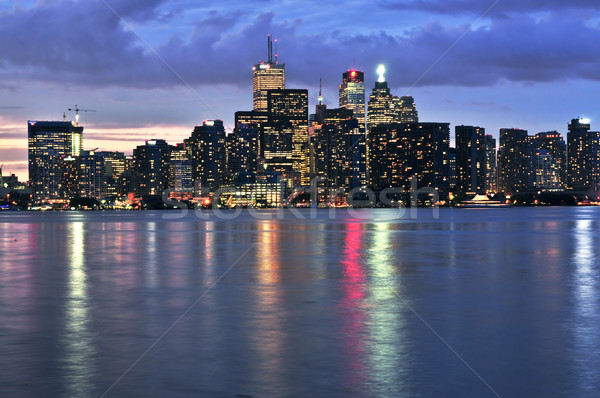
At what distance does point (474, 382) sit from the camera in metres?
15.2

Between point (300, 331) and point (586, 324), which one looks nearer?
point (300, 331)

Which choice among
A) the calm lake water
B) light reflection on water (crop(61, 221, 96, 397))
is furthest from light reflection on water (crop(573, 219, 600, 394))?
light reflection on water (crop(61, 221, 96, 397))

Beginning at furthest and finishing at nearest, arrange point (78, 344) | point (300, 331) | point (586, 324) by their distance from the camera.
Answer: point (586, 324), point (300, 331), point (78, 344)

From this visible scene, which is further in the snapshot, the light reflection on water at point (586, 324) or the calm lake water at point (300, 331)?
the light reflection on water at point (586, 324)

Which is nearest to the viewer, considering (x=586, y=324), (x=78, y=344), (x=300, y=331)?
(x=78, y=344)

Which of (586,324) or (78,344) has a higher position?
(78,344)

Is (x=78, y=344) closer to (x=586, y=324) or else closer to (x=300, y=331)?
(x=300, y=331)

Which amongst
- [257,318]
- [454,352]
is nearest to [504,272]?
[257,318]

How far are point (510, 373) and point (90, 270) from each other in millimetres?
31280

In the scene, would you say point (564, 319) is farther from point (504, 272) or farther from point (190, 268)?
point (190, 268)

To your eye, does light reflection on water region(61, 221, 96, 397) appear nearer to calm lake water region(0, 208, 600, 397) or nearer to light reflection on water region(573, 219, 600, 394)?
calm lake water region(0, 208, 600, 397)

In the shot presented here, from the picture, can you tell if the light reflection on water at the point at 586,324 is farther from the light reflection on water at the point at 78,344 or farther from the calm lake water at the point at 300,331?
the light reflection on water at the point at 78,344

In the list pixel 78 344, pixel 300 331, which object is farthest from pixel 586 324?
pixel 78 344

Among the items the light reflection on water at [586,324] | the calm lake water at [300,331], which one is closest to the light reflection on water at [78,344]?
the calm lake water at [300,331]
